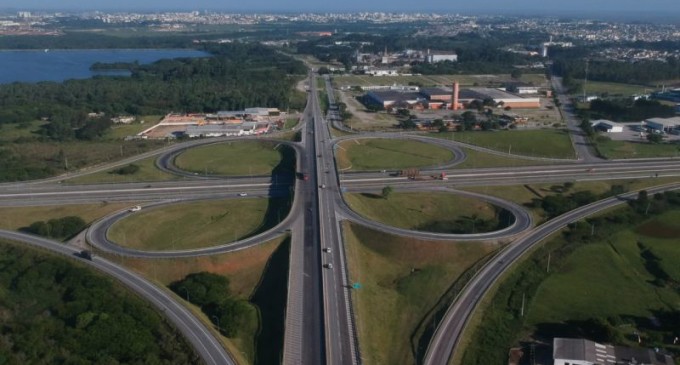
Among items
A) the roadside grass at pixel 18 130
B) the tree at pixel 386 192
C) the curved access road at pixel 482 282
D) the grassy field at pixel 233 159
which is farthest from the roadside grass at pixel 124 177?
the curved access road at pixel 482 282

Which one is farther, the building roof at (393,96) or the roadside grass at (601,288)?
the building roof at (393,96)

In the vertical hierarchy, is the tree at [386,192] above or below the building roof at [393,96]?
below

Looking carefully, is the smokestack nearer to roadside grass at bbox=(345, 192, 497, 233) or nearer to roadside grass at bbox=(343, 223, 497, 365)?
roadside grass at bbox=(345, 192, 497, 233)

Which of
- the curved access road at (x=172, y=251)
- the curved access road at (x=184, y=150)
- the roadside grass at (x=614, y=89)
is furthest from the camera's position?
the roadside grass at (x=614, y=89)

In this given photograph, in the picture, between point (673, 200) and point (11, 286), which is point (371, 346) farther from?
point (673, 200)

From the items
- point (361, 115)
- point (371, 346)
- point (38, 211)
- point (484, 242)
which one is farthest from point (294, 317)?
point (361, 115)

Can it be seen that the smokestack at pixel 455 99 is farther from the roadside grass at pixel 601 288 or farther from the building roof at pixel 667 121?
the roadside grass at pixel 601 288

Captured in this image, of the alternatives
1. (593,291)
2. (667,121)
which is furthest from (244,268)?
(667,121)

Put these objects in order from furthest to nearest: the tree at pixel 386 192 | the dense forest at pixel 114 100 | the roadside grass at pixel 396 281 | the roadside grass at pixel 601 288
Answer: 1. the dense forest at pixel 114 100
2. the tree at pixel 386 192
3. the roadside grass at pixel 601 288
4. the roadside grass at pixel 396 281
